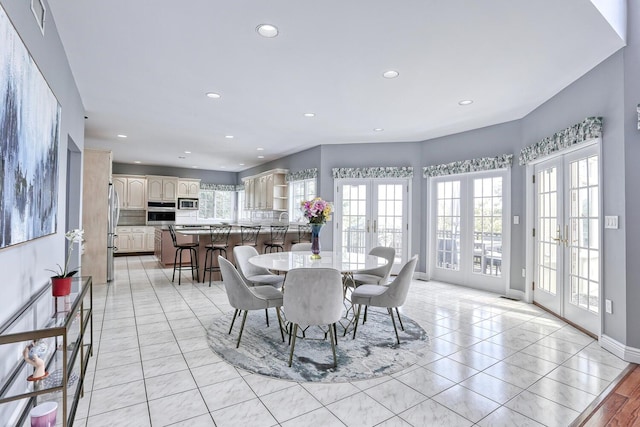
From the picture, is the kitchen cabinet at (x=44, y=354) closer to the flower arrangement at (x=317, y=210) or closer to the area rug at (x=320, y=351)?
the area rug at (x=320, y=351)

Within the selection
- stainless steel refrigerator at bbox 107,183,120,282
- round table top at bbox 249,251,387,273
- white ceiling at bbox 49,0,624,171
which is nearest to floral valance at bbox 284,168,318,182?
white ceiling at bbox 49,0,624,171

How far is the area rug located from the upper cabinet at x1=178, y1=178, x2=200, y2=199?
23.1ft

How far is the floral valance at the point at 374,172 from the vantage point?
607 centimetres

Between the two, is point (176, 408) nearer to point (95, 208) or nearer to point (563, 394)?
point (563, 394)

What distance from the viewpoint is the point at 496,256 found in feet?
16.7

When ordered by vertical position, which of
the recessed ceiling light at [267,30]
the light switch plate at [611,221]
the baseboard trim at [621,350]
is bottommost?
the baseboard trim at [621,350]

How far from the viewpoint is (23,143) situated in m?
1.65

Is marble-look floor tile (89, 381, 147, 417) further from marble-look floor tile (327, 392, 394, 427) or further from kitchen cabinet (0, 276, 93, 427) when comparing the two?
marble-look floor tile (327, 392, 394, 427)

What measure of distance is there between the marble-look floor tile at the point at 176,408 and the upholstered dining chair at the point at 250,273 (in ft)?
5.18

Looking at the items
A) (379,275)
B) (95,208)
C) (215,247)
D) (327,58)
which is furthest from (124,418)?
(95,208)

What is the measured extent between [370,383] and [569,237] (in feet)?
9.75

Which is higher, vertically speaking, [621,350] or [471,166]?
[471,166]

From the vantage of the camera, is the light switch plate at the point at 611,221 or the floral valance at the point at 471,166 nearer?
the light switch plate at the point at 611,221

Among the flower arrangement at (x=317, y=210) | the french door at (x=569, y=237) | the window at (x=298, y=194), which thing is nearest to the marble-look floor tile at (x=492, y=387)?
the french door at (x=569, y=237)
